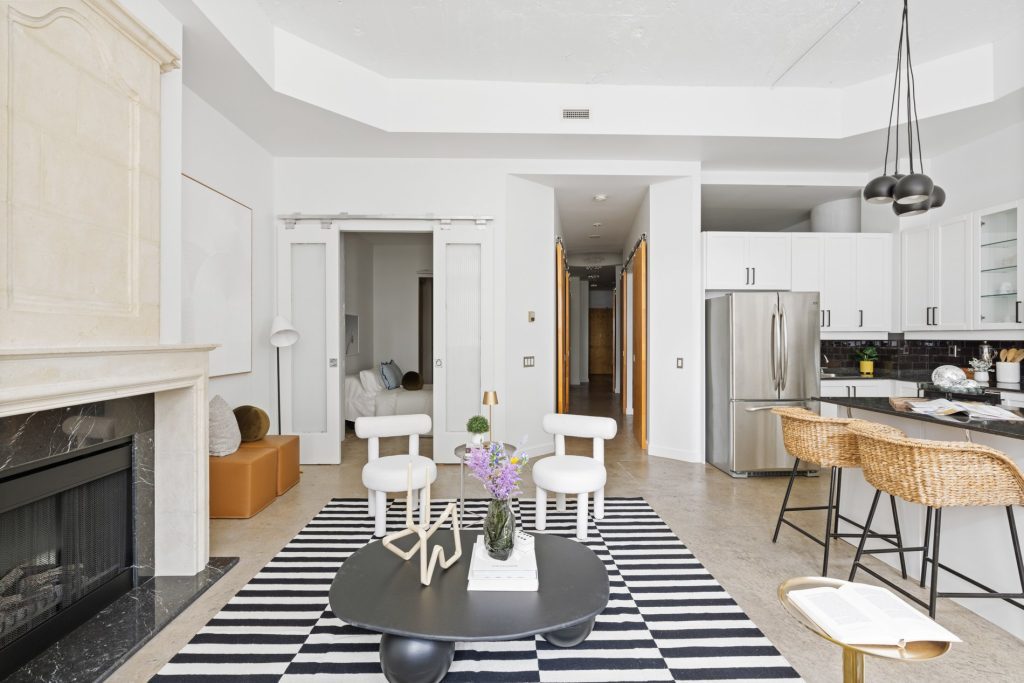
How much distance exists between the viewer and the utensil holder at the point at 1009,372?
4105mm

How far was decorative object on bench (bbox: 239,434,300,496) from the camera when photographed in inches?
158

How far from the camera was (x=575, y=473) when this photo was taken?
3.16m

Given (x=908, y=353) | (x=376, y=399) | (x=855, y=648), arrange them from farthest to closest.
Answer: (x=376, y=399)
(x=908, y=353)
(x=855, y=648)

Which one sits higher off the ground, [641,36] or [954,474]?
[641,36]

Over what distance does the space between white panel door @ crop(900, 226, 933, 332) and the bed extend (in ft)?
17.3

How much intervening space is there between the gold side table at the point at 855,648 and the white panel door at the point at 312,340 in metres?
4.48

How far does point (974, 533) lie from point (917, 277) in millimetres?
3647

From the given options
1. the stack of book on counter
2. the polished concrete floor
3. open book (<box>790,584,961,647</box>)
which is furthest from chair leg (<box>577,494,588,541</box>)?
open book (<box>790,584,961,647</box>)

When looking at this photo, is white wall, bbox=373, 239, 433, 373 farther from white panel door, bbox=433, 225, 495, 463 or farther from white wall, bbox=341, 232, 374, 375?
white panel door, bbox=433, 225, 495, 463

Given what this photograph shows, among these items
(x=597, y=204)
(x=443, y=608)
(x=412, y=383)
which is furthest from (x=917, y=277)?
(x=412, y=383)

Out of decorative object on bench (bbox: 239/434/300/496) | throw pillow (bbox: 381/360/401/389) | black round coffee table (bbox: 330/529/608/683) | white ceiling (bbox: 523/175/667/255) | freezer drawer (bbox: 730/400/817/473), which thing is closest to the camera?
black round coffee table (bbox: 330/529/608/683)

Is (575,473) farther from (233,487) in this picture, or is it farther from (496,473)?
(233,487)

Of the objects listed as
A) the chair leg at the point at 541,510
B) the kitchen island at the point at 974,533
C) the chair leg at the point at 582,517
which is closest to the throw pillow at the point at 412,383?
the chair leg at the point at 541,510

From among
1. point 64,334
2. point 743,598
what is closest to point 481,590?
point 743,598
